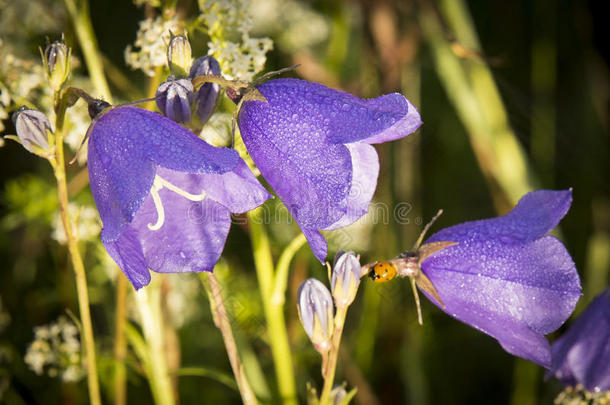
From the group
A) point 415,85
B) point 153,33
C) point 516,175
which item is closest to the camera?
point 153,33

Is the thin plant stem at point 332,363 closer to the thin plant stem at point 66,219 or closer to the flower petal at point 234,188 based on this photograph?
the flower petal at point 234,188

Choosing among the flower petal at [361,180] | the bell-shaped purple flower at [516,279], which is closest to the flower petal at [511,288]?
the bell-shaped purple flower at [516,279]

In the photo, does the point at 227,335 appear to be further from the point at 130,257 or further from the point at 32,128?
the point at 32,128

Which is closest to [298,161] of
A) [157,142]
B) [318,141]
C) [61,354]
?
[318,141]

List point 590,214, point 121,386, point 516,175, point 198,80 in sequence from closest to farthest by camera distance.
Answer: point 198,80 → point 121,386 → point 516,175 → point 590,214

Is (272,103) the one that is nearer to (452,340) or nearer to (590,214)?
(452,340)

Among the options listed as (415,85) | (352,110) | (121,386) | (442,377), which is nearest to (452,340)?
(442,377)

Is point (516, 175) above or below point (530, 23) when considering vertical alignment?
below
